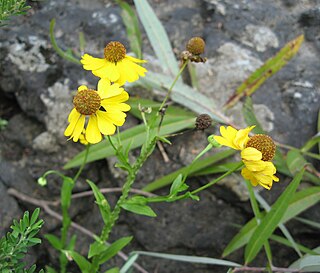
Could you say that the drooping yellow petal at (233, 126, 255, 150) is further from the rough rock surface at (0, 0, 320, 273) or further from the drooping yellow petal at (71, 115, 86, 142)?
the rough rock surface at (0, 0, 320, 273)

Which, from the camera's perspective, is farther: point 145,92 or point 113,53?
point 145,92

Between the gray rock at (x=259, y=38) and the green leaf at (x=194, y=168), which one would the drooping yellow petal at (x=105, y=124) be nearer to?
the green leaf at (x=194, y=168)

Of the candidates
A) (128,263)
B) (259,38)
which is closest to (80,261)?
(128,263)

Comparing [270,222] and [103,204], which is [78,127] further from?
[270,222]

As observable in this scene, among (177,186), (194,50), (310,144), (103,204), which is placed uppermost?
(194,50)

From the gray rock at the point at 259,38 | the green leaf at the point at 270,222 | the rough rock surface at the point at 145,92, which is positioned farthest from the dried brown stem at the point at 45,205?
the gray rock at the point at 259,38

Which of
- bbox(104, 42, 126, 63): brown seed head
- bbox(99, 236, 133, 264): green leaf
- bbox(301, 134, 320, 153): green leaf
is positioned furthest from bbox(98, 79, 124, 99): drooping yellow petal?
bbox(301, 134, 320, 153): green leaf

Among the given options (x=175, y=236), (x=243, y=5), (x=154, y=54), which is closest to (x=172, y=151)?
(x=175, y=236)
